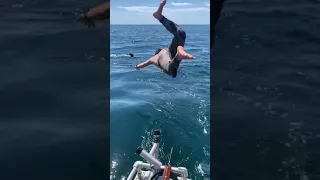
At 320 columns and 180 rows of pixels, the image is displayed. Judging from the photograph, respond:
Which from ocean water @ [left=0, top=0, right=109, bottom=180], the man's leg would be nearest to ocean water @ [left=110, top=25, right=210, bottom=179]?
the man's leg

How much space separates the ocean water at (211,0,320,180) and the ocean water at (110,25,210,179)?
14.6 metres

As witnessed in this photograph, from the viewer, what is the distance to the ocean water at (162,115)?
2153cm

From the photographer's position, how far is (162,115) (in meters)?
27.3

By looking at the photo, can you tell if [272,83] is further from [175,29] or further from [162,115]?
[162,115]

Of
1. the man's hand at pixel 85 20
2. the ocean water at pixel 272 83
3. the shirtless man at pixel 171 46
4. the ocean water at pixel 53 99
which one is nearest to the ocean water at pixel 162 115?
the shirtless man at pixel 171 46

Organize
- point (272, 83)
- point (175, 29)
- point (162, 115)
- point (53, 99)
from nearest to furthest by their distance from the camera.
Answer: 1. point (53, 99)
2. point (272, 83)
3. point (175, 29)
4. point (162, 115)

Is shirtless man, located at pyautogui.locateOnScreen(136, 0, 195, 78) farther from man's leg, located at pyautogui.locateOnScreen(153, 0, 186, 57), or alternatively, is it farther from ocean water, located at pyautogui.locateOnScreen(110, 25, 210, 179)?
ocean water, located at pyautogui.locateOnScreen(110, 25, 210, 179)

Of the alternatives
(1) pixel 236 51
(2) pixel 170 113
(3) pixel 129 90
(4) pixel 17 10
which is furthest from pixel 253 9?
(3) pixel 129 90

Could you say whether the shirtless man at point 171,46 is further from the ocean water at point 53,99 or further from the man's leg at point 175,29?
the ocean water at point 53,99

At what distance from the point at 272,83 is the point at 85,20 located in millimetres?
3273

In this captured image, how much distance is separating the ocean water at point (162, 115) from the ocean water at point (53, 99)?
566 inches

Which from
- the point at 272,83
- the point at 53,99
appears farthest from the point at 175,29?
the point at 53,99

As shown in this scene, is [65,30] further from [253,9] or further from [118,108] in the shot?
[118,108]

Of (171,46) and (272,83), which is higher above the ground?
(171,46)
